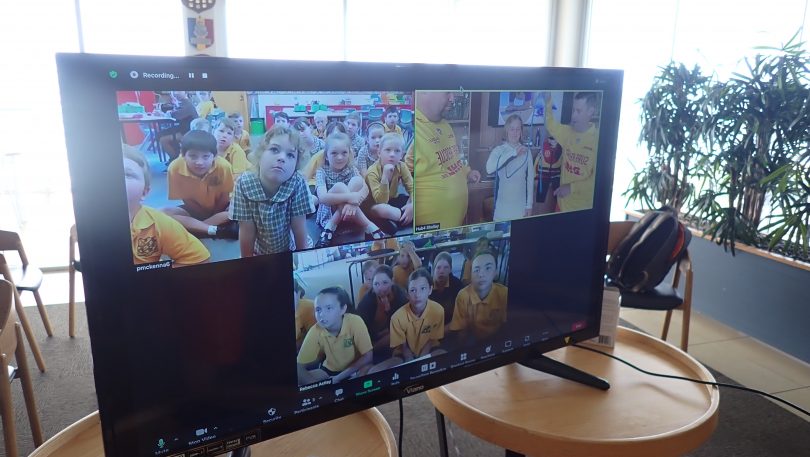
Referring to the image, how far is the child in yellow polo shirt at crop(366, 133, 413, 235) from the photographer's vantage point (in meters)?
0.89

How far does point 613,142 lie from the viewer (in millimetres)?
1186

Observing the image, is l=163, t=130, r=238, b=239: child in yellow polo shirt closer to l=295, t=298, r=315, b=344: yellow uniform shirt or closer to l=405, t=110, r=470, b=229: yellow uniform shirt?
l=295, t=298, r=315, b=344: yellow uniform shirt

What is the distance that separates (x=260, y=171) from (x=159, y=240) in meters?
0.16

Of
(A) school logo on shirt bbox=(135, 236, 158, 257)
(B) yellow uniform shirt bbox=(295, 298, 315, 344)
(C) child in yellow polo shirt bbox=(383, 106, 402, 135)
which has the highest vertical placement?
(C) child in yellow polo shirt bbox=(383, 106, 402, 135)

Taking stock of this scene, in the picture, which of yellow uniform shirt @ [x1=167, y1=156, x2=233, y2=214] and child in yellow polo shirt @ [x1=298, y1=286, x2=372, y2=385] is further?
child in yellow polo shirt @ [x1=298, y1=286, x2=372, y2=385]

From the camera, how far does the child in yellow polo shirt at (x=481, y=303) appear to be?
3.44 feet

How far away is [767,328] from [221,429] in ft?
10.4

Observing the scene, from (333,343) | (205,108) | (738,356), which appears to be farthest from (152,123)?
(738,356)

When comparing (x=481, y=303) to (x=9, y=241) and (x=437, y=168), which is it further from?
(x=9, y=241)

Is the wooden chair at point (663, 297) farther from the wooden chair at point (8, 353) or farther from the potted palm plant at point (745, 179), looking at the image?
the wooden chair at point (8, 353)

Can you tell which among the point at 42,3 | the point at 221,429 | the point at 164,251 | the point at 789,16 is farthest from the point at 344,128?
the point at 42,3

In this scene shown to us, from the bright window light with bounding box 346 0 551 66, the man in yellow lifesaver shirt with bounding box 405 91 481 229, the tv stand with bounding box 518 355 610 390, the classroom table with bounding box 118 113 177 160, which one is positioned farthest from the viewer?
the bright window light with bounding box 346 0 551 66

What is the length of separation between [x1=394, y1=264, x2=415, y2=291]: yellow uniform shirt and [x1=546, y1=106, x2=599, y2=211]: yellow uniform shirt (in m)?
0.37

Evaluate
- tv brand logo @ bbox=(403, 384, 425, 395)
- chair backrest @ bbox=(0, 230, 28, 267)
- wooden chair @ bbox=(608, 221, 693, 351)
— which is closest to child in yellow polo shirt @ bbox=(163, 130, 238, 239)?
tv brand logo @ bbox=(403, 384, 425, 395)
